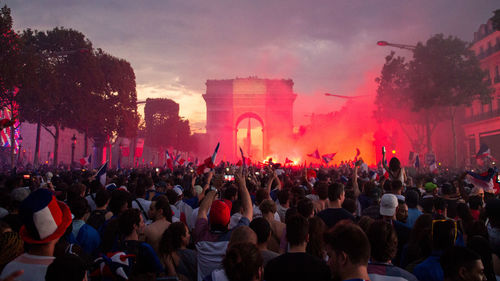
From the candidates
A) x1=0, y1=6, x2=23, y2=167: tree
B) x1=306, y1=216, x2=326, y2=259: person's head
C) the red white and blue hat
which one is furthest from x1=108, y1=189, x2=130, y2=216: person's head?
x1=0, y1=6, x2=23, y2=167: tree

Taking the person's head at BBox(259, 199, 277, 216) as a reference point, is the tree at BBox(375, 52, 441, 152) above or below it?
above

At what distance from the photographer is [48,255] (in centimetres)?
337

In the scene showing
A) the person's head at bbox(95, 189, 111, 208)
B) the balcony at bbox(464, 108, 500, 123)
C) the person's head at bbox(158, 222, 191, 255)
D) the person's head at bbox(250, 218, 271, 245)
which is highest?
the balcony at bbox(464, 108, 500, 123)

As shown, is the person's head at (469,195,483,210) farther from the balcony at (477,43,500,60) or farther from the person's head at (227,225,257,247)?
the balcony at (477,43,500,60)

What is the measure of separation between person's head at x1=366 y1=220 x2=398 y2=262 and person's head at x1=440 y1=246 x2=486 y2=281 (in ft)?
1.57

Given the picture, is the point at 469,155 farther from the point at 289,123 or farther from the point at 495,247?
the point at 495,247

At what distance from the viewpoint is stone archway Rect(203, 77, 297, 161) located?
68188mm

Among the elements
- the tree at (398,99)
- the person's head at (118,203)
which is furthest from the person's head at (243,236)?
the tree at (398,99)

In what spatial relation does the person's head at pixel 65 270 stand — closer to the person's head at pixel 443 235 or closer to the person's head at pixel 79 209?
the person's head at pixel 79 209

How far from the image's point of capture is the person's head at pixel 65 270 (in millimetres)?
2859

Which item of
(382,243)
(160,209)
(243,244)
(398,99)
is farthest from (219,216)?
(398,99)

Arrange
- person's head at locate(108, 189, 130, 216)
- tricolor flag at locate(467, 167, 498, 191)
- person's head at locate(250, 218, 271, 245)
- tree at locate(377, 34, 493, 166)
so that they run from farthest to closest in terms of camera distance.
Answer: tree at locate(377, 34, 493, 166)
tricolor flag at locate(467, 167, 498, 191)
person's head at locate(108, 189, 130, 216)
person's head at locate(250, 218, 271, 245)

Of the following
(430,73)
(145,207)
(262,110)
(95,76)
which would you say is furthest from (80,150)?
(145,207)

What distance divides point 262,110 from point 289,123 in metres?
5.16
